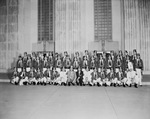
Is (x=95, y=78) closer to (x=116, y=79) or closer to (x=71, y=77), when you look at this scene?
(x=116, y=79)

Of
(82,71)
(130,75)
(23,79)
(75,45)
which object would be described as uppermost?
(75,45)

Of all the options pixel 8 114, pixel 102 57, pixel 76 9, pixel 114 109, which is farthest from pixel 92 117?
pixel 76 9

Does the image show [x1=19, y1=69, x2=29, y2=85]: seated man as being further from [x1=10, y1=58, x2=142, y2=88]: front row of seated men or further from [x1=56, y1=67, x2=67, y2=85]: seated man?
[x1=56, y1=67, x2=67, y2=85]: seated man

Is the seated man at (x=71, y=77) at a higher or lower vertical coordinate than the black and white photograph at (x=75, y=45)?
lower

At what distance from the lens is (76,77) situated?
9039 millimetres

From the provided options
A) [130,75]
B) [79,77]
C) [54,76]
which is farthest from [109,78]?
[54,76]

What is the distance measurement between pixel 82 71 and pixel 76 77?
0.47m

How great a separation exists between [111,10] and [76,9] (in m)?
3.24

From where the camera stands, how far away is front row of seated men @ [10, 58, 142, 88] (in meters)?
8.40

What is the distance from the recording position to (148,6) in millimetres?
13508

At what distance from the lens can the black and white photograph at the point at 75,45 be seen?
28.3ft

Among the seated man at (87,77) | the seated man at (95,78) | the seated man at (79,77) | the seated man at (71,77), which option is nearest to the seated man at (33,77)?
the seated man at (71,77)

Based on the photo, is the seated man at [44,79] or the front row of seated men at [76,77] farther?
the seated man at [44,79]

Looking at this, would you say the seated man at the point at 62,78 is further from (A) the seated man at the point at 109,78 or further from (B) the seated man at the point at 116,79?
(B) the seated man at the point at 116,79
